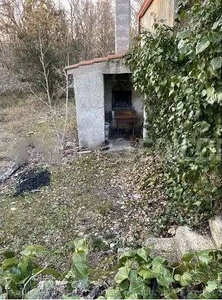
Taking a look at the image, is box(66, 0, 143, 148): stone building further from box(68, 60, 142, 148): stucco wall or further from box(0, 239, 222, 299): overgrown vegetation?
box(0, 239, 222, 299): overgrown vegetation

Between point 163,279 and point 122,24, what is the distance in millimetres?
8785

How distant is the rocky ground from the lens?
14.0 feet

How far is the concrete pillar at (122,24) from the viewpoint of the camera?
9.26m

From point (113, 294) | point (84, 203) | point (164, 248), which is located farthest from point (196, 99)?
point (84, 203)

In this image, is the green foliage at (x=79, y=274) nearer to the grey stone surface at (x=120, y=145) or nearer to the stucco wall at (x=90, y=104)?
the grey stone surface at (x=120, y=145)

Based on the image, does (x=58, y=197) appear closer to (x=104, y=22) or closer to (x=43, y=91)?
(x=43, y=91)

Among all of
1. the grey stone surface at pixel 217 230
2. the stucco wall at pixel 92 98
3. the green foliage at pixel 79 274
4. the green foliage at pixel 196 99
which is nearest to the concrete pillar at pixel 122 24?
the stucco wall at pixel 92 98

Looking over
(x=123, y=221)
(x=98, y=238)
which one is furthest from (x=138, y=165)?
(x=98, y=238)

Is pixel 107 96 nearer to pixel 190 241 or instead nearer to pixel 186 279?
pixel 190 241

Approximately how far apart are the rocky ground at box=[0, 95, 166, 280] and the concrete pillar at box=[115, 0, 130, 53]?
3.55 metres

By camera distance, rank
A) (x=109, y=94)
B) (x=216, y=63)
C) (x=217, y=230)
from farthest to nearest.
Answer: (x=109, y=94), (x=217, y=230), (x=216, y=63)

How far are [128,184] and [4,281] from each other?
4.15 metres

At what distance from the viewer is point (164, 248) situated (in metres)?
3.57

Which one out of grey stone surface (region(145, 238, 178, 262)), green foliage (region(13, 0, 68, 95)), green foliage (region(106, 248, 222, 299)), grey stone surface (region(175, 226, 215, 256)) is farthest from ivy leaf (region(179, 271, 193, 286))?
green foliage (region(13, 0, 68, 95))
